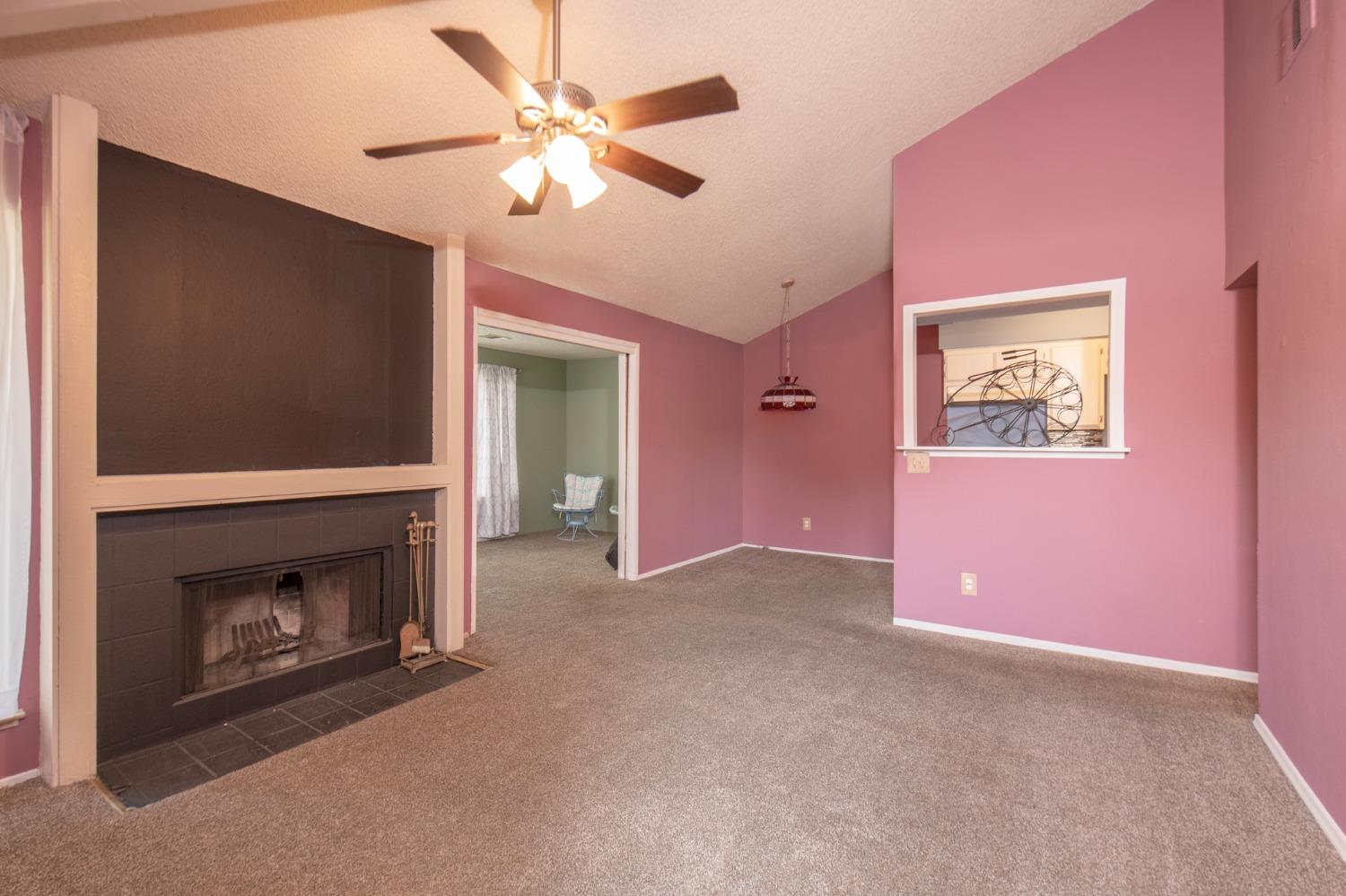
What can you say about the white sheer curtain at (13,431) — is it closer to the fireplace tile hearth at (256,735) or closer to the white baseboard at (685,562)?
the fireplace tile hearth at (256,735)

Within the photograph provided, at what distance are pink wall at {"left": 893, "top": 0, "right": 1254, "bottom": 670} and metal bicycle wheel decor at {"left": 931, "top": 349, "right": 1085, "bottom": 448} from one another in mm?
1148

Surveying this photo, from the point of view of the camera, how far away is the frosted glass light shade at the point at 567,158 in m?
1.59

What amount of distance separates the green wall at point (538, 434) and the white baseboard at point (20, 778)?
5.30 meters

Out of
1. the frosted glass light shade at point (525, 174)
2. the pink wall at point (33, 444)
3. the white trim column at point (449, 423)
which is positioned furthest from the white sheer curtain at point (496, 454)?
the frosted glass light shade at point (525, 174)

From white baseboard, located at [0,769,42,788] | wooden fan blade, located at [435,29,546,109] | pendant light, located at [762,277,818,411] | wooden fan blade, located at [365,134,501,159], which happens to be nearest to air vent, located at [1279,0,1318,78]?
wooden fan blade, located at [435,29,546,109]

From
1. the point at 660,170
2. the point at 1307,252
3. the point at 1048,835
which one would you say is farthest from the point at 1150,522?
the point at 660,170

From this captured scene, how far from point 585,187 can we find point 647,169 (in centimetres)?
30

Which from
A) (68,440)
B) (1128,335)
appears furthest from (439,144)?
(1128,335)

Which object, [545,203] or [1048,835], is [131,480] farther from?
[1048,835]

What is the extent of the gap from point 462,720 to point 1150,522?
356 centimetres

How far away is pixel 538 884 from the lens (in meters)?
1.51

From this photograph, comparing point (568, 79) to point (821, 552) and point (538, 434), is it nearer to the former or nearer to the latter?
point (821, 552)

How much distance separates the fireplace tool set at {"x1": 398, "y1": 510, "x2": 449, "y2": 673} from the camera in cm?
304

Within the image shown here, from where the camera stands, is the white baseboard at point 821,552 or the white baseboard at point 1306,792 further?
the white baseboard at point 821,552
